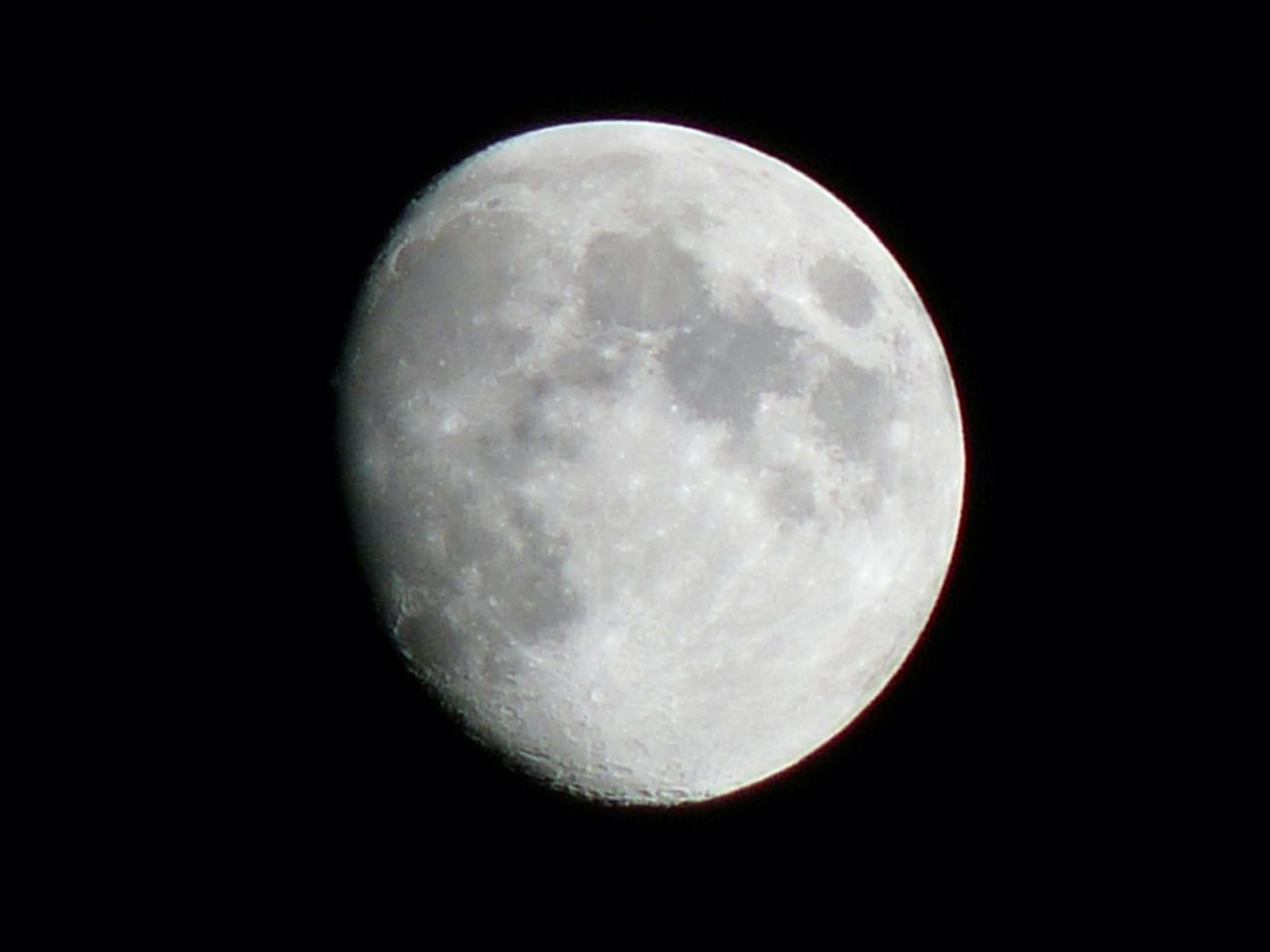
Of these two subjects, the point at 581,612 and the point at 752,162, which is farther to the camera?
the point at 752,162

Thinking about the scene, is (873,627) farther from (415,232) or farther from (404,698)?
(415,232)

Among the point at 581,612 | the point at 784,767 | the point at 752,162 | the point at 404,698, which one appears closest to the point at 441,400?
the point at 581,612

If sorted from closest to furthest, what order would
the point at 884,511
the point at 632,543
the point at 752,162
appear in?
the point at 632,543 → the point at 884,511 → the point at 752,162

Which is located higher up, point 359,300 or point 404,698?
point 359,300

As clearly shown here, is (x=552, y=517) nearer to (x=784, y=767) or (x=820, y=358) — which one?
(x=820, y=358)

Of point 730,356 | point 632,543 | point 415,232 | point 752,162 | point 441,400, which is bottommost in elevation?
point 632,543

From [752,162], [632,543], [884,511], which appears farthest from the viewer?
[752,162]

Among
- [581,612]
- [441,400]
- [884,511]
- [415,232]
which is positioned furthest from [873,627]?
[415,232]
